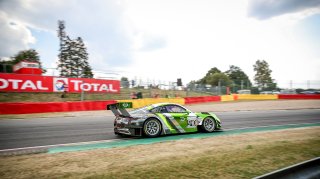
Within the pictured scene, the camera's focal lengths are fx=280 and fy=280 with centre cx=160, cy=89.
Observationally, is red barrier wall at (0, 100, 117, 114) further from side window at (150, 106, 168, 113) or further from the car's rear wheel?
the car's rear wheel

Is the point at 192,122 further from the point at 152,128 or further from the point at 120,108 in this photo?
the point at 120,108

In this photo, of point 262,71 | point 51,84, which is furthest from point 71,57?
point 262,71

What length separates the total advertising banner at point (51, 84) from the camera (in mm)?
21953

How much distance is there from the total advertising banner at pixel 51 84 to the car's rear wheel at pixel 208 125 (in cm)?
1501

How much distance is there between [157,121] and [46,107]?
40.0ft

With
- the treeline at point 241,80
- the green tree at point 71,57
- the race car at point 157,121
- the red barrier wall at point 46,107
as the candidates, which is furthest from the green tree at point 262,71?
the race car at point 157,121

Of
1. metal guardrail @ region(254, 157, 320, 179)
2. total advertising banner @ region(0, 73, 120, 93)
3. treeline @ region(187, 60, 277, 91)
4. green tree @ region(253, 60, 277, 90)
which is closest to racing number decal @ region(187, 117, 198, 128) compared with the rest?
metal guardrail @ region(254, 157, 320, 179)

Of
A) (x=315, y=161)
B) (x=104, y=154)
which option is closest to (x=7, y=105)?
(x=104, y=154)

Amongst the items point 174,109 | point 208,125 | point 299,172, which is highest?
point 174,109

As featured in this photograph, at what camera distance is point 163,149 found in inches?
289

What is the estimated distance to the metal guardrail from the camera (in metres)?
4.92

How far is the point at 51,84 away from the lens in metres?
24.5

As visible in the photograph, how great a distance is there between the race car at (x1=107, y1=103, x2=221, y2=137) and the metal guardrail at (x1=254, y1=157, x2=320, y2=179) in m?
4.76

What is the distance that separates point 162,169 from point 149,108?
427 cm
